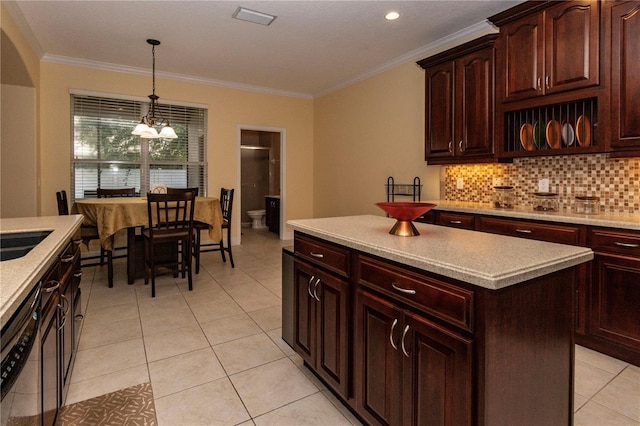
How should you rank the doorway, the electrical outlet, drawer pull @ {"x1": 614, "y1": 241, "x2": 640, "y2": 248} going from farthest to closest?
the doorway, the electrical outlet, drawer pull @ {"x1": 614, "y1": 241, "x2": 640, "y2": 248}

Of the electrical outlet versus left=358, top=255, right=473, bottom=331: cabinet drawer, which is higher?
the electrical outlet

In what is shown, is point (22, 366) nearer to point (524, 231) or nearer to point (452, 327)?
point (452, 327)

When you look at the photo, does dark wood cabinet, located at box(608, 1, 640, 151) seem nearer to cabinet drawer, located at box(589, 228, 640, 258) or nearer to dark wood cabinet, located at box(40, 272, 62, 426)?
cabinet drawer, located at box(589, 228, 640, 258)

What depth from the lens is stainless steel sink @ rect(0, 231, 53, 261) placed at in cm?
151

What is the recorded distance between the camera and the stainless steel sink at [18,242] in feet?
4.96

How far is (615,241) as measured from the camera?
2.20 metres

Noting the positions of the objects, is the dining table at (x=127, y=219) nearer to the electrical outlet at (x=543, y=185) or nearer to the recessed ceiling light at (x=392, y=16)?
the recessed ceiling light at (x=392, y=16)

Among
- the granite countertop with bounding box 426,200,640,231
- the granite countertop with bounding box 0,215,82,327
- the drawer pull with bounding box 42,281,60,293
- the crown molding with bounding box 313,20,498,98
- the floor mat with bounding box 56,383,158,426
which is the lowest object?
the floor mat with bounding box 56,383,158,426

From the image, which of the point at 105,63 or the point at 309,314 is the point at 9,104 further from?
the point at 309,314

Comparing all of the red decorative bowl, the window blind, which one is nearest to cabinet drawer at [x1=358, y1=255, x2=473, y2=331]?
the red decorative bowl

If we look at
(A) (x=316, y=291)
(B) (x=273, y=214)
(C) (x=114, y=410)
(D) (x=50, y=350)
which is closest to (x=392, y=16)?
(A) (x=316, y=291)

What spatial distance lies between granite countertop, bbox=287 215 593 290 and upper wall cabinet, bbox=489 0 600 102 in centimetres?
180

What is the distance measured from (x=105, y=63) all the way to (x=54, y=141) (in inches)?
49.7

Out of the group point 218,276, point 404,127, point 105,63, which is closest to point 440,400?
point 218,276
